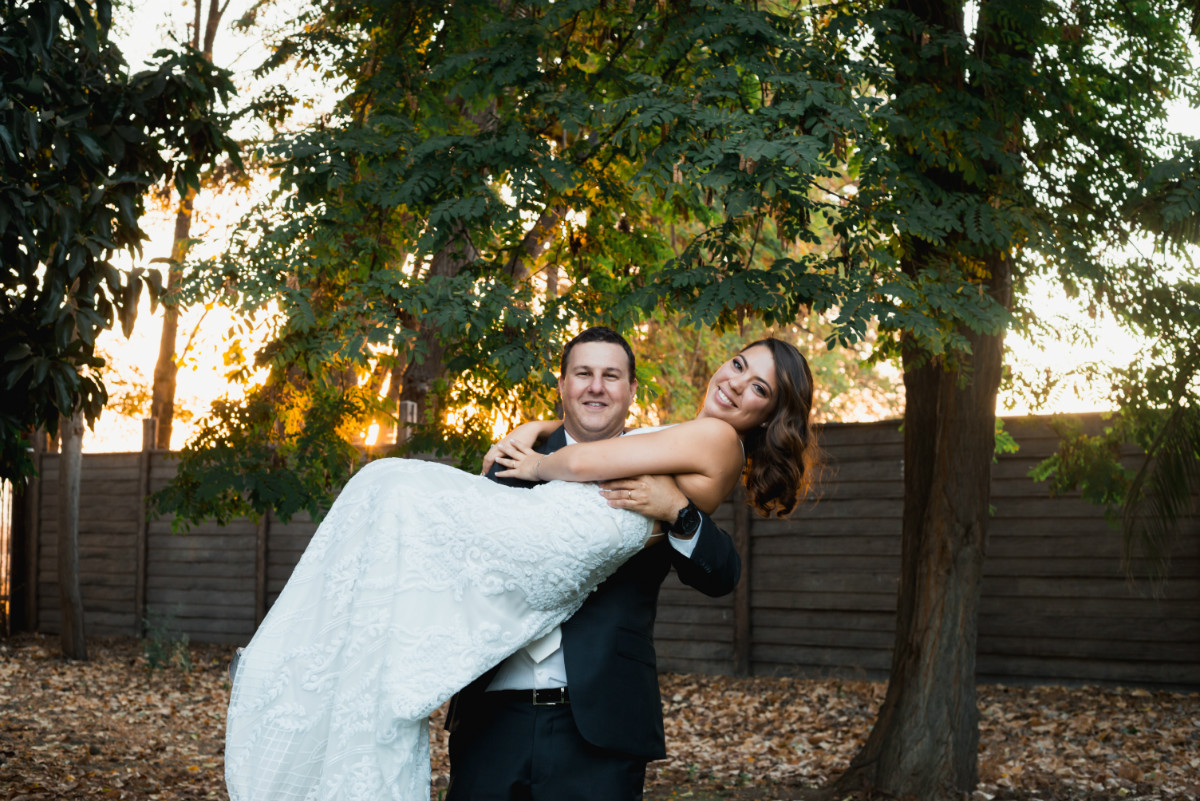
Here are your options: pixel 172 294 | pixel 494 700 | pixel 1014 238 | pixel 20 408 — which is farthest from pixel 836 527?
pixel 494 700

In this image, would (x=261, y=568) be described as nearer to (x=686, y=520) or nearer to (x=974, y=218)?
(x=974, y=218)

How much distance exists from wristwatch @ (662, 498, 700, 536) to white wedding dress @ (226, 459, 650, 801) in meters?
0.06

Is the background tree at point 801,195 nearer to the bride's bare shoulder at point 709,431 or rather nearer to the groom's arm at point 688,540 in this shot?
the bride's bare shoulder at point 709,431

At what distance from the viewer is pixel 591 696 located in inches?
87.0

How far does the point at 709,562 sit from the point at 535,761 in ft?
1.79

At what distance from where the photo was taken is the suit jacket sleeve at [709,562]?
229 cm

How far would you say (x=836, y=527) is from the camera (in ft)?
27.6

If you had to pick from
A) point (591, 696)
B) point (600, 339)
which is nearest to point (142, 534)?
point (600, 339)

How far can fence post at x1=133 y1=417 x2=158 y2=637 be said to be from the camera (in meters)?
11.9

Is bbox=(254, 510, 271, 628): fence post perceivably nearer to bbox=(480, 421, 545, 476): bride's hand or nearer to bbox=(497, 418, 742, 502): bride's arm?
bbox=(480, 421, 545, 476): bride's hand

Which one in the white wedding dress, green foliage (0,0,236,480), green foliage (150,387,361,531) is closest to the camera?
the white wedding dress

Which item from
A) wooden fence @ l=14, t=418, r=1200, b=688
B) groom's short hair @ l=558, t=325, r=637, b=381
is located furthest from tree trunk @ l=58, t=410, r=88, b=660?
groom's short hair @ l=558, t=325, r=637, b=381

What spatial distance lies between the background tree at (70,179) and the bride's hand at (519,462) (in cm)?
250

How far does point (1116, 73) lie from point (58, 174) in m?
5.10
